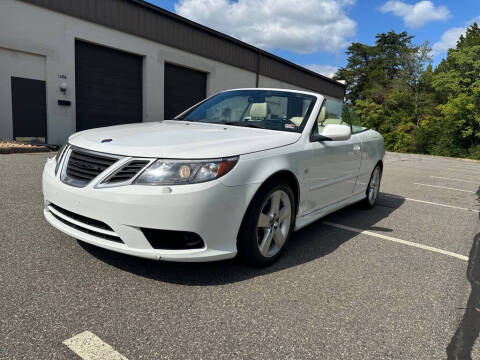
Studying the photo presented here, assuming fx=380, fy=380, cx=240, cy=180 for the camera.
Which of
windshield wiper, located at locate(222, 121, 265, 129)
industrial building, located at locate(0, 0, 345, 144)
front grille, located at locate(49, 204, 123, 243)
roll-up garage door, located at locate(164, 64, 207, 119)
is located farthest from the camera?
roll-up garage door, located at locate(164, 64, 207, 119)

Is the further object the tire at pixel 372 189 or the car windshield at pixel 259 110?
the tire at pixel 372 189

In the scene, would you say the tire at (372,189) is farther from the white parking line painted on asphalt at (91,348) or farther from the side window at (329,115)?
the white parking line painted on asphalt at (91,348)

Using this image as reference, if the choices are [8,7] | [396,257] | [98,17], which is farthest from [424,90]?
[396,257]

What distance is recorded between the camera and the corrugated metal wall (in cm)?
1255

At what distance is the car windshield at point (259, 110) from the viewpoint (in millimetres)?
3621

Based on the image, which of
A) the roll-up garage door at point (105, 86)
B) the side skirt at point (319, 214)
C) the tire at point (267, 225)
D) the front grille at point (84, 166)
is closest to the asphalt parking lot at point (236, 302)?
the tire at point (267, 225)

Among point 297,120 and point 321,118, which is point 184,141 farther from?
point 321,118

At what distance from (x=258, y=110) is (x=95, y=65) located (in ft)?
36.6

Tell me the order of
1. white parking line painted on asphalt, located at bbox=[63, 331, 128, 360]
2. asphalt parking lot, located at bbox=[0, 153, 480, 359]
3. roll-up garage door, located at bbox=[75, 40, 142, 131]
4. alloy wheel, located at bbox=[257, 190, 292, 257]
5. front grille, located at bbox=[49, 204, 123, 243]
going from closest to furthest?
white parking line painted on asphalt, located at bbox=[63, 331, 128, 360]
asphalt parking lot, located at bbox=[0, 153, 480, 359]
front grille, located at bbox=[49, 204, 123, 243]
alloy wheel, located at bbox=[257, 190, 292, 257]
roll-up garage door, located at bbox=[75, 40, 142, 131]

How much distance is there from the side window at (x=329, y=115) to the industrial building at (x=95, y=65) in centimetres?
1044

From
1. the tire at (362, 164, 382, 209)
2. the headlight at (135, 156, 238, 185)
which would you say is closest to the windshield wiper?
the headlight at (135, 156, 238, 185)

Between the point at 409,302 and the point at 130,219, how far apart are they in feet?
6.49

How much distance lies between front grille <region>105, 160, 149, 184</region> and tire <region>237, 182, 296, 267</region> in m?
0.82

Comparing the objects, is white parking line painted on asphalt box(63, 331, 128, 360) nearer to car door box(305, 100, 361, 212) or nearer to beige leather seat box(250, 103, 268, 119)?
car door box(305, 100, 361, 212)
